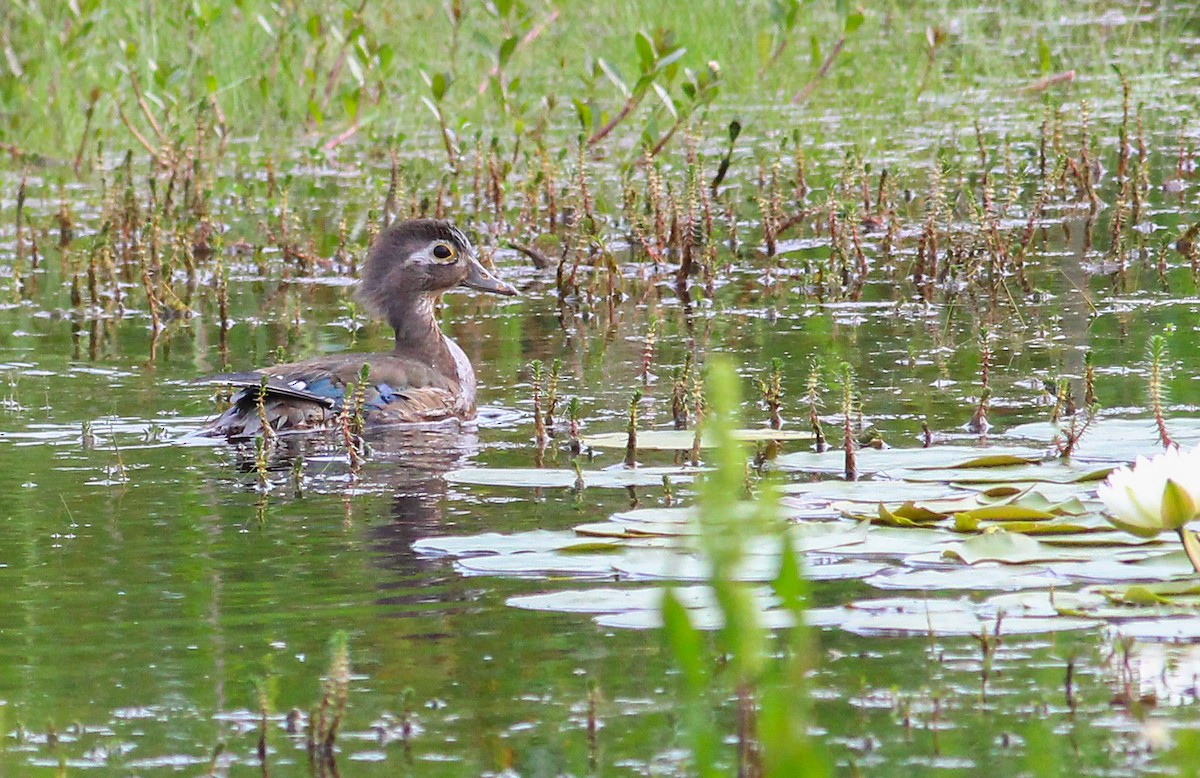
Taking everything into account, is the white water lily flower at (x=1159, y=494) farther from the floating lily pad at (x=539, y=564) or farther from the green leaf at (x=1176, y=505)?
the floating lily pad at (x=539, y=564)

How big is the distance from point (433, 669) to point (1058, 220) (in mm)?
7998

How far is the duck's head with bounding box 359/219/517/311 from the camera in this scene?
9703 mm

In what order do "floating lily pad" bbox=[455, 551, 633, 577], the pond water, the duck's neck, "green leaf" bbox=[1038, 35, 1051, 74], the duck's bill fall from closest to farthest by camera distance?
the pond water → "floating lily pad" bbox=[455, 551, 633, 577] → the duck's neck → the duck's bill → "green leaf" bbox=[1038, 35, 1051, 74]

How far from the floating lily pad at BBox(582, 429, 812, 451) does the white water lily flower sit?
253 cm

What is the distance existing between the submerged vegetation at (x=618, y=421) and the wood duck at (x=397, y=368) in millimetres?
199

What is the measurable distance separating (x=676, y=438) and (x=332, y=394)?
164cm

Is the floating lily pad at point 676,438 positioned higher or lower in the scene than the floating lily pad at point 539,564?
higher

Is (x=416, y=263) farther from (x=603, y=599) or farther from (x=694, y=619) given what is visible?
(x=694, y=619)

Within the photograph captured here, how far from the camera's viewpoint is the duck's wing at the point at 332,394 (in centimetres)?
801

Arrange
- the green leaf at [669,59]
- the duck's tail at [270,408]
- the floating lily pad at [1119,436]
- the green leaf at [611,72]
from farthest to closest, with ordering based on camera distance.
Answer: the green leaf at [611,72]
the green leaf at [669,59]
the duck's tail at [270,408]
the floating lily pad at [1119,436]

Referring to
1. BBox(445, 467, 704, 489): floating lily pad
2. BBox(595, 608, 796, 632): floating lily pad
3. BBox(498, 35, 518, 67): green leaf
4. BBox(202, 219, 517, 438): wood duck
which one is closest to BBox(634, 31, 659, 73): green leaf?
BBox(498, 35, 518, 67): green leaf

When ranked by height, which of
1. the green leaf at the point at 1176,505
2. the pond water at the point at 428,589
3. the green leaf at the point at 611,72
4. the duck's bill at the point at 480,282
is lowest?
the pond water at the point at 428,589

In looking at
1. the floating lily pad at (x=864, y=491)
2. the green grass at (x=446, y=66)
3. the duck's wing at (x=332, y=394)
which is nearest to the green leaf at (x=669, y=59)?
the green grass at (x=446, y=66)

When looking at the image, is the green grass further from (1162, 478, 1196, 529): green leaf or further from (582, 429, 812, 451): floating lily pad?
(1162, 478, 1196, 529): green leaf
